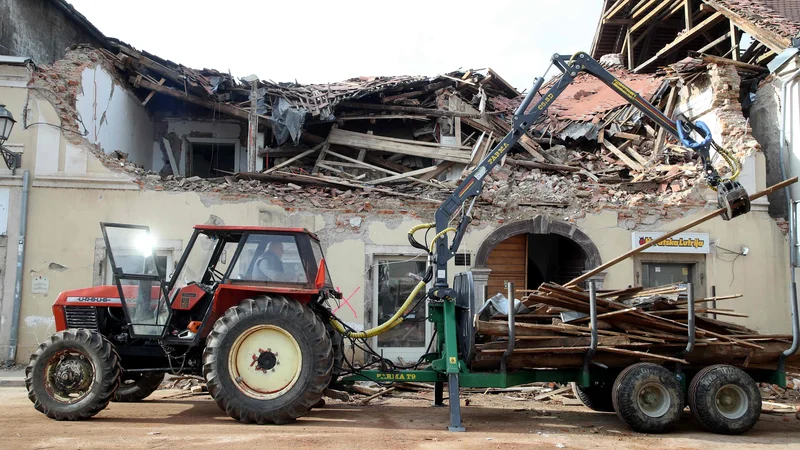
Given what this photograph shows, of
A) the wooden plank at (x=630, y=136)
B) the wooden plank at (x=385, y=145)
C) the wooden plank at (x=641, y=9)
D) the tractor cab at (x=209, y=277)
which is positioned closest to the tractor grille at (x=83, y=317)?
Answer: the tractor cab at (x=209, y=277)

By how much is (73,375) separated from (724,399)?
21.2 ft

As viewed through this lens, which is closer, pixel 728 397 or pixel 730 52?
pixel 728 397

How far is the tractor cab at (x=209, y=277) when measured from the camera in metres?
6.63

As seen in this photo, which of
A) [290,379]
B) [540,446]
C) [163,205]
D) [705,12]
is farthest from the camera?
[705,12]

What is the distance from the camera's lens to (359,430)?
6.12 m

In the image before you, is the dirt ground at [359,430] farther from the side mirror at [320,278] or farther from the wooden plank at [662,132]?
the wooden plank at [662,132]

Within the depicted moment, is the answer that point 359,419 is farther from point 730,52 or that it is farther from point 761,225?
point 730,52

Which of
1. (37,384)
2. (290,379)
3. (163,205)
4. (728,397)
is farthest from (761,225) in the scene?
(37,384)

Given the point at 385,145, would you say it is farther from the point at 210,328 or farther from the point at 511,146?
the point at 210,328

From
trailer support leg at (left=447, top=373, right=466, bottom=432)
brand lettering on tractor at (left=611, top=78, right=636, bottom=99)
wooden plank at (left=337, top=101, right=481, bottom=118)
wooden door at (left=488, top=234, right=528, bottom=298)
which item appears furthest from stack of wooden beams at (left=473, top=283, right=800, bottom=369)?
wooden plank at (left=337, top=101, right=481, bottom=118)

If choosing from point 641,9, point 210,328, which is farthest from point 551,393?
point 641,9

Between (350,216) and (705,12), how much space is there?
11.5 metres

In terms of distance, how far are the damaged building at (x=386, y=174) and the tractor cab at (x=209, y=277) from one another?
4.23 m

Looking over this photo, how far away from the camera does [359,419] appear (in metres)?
6.82
